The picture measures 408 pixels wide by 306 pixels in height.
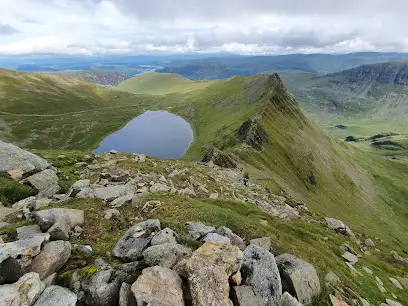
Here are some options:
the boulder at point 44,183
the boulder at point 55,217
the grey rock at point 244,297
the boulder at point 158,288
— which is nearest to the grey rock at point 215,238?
the grey rock at point 244,297

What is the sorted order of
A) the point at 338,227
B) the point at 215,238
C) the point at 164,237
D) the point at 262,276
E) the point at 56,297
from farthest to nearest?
the point at 338,227 < the point at 215,238 < the point at 164,237 < the point at 262,276 < the point at 56,297

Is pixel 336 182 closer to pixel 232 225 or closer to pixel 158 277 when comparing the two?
pixel 232 225

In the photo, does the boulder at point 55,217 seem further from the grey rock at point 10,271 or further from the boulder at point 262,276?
the boulder at point 262,276

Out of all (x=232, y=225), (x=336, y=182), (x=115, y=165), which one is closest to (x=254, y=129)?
(x=336, y=182)

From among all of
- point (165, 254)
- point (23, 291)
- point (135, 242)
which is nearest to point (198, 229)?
point (135, 242)

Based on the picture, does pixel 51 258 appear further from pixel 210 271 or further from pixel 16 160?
pixel 16 160

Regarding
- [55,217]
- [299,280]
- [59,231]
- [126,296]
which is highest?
[126,296]

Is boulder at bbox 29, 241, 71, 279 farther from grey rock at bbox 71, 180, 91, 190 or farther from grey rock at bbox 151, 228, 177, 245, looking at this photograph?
grey rock at bbox 71, 180, 91, 190
